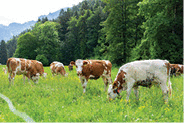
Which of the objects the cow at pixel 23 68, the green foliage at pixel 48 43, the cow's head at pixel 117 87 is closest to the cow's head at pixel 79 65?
the cow's head at pixel 117 87

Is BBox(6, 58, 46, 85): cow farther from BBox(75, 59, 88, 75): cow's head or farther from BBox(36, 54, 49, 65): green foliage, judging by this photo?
BBox(36, 54, 49, 65): green foliage

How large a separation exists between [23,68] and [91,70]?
6043 millimetres

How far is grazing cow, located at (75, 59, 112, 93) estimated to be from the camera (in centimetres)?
870

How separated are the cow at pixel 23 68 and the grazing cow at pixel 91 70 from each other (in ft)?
17.4

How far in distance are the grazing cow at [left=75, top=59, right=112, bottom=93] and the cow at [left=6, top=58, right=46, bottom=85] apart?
209 inches

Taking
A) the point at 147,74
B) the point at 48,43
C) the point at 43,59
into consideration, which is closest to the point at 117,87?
the point at 147,74

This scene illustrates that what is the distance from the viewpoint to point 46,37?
51812 millimetres

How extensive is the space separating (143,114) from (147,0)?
19.5m

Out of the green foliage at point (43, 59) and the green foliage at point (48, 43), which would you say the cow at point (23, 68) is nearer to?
the green foliage at point (43, 59)

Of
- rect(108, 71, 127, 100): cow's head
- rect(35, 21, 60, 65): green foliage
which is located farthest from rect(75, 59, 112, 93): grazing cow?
rect(35, 21, 60, 65): green foliage

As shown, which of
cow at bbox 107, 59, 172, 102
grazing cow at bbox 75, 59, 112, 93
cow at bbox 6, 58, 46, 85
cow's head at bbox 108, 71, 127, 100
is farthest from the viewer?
cow at bbox 6, 58, 46, 85

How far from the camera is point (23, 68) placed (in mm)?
11336

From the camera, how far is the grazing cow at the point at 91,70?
870 centimetres

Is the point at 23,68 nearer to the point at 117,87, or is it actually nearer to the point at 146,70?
the point at 117,87
